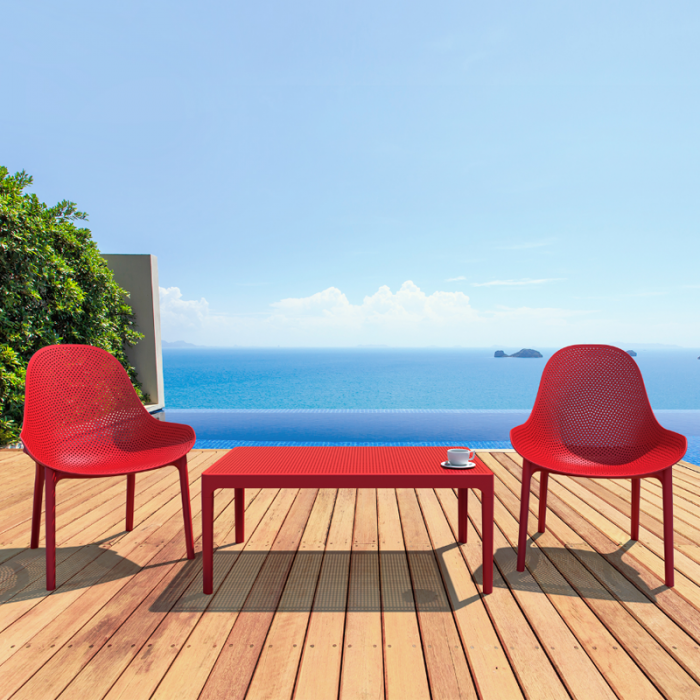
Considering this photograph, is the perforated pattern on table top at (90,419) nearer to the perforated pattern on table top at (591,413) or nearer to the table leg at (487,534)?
the table leg at (487,534)

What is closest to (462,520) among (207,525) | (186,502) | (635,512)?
(635,512)

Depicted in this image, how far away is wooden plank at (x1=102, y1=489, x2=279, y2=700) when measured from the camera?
1060 mm

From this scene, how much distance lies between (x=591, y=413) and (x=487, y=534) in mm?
1119

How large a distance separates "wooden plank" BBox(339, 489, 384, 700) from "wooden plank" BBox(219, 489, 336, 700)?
0.14 m

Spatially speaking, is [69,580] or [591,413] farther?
[591,413]

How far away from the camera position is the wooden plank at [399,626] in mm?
1062

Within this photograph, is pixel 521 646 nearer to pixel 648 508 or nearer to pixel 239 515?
pixel 239 515

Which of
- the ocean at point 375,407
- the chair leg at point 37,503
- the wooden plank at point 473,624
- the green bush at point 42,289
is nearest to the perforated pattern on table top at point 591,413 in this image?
the wooden plank at point 473,624

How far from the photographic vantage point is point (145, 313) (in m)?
5.23

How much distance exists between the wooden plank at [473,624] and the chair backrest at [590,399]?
0.74 meters

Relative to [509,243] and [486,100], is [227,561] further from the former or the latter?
[509,243]

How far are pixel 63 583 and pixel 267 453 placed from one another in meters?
0.91

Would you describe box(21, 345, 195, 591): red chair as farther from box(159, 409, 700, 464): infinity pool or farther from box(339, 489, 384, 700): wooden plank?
box(159, 409, 700, 464): infinity pool

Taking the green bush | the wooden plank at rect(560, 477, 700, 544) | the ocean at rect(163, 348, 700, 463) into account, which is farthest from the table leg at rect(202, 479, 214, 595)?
the ocean at rect(163, 348, 700, 463)
